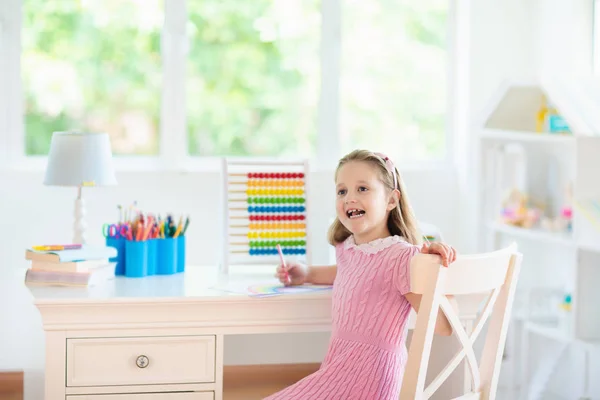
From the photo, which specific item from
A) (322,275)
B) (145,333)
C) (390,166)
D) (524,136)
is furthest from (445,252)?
Answer: (524,136)

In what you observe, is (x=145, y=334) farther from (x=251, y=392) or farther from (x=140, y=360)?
(x=251, y=392)

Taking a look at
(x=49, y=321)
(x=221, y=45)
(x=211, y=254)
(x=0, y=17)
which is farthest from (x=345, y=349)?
(x=0, y=17)

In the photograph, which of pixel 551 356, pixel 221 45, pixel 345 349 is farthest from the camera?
pixel 221 45

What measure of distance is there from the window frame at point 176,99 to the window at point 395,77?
1.7 inches

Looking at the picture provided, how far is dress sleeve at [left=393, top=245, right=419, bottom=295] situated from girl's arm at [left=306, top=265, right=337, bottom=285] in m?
0.38

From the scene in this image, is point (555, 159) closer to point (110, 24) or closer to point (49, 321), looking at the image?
point (110, 24)

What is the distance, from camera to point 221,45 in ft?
12.2

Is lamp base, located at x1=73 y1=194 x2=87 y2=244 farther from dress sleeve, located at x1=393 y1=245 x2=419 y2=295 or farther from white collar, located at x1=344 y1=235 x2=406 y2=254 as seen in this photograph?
dress sleeve, located at x1=393 y1=245 x2=419 y2=295

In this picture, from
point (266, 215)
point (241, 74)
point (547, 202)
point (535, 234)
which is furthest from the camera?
point (241, 74)

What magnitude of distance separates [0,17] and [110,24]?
0.43 metres

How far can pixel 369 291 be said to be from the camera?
2.22 meters

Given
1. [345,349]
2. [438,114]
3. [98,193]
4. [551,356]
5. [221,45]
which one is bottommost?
[551,356]

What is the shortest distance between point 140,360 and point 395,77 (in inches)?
77.8

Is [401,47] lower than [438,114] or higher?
higher
